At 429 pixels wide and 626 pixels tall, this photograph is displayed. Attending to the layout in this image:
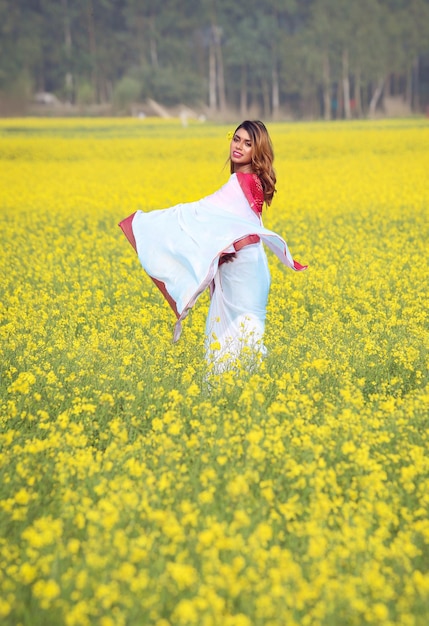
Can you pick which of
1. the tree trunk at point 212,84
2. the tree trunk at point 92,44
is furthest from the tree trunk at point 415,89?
the tree trunk at point 92,44

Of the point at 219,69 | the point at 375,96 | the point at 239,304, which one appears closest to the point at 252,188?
the point at 239,304

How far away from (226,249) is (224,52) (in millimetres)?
71579

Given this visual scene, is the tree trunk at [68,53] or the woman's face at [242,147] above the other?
the tree trunk at [68,53]

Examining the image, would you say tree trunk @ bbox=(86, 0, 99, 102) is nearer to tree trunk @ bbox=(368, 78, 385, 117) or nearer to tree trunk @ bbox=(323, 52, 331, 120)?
tree trunk @ bbox=(323, 52, 331, 120)

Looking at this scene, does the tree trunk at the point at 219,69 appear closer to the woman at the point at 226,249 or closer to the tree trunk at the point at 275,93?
the tree trunk at the point at 275,93

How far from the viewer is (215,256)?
4973 mm

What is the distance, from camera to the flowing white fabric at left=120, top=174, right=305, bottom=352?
197 inches

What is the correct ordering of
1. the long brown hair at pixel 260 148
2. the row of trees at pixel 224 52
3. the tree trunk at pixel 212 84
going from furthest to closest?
the tree trunk at pixel 212 84, the row of trees at pixel 224 52, the long brown hair at pixel 260 148

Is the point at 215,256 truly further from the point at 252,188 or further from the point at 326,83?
the point at 326,83

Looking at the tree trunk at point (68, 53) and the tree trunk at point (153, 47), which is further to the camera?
the tree trunk at point (153, 47)

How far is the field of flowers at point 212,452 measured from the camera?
9.41 ft

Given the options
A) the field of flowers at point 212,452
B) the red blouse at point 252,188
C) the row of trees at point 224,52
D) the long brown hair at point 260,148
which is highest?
the row of trees at point 224,52

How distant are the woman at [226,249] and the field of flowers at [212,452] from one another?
0.27 meters

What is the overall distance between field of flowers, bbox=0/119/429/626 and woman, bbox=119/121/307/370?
0.90 feet
